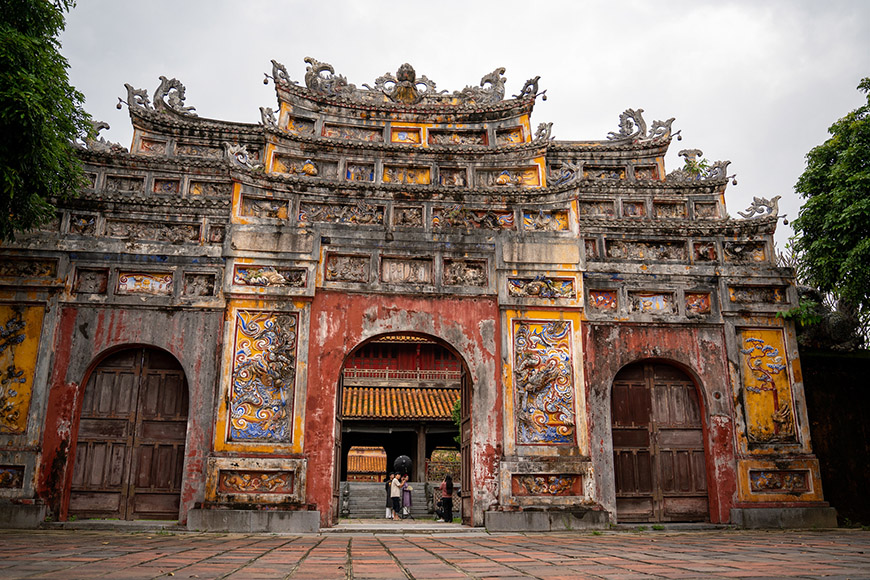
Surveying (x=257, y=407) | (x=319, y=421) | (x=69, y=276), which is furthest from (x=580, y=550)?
(x=69, y=276)

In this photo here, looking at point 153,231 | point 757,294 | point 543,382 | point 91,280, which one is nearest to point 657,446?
point 543,382

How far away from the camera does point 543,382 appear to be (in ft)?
35.5

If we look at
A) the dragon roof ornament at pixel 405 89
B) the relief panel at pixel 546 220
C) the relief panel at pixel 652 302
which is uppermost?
the dragon roof ornament at pixel 405 89

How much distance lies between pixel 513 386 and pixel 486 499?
6.25 ft

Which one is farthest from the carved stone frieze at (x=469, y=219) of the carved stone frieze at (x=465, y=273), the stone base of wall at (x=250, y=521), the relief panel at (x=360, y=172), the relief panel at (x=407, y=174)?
the stone base of wall at (x=250, y=521)

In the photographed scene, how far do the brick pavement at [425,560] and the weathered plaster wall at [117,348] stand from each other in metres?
2.81

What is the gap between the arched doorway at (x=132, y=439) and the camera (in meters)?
10.2

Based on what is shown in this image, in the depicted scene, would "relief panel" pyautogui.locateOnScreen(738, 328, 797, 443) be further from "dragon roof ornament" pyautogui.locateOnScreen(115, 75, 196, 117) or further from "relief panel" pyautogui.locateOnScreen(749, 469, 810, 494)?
"dragon roof ornament" pyautogui.locateOnScreen(115, 75, 196, 117)

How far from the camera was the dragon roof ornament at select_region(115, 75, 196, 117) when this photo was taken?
14.3 meters

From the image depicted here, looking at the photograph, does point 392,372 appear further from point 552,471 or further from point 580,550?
point 580,550

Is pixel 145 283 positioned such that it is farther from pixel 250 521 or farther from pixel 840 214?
pixel 840 214

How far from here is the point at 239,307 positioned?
10.7 meters

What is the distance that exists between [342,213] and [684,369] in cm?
684

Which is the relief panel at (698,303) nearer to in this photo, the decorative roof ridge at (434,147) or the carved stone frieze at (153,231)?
the decorative roof ridge at (434,147)
